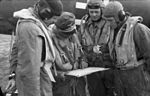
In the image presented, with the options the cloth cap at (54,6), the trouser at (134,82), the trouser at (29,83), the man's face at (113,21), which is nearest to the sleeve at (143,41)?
the trouser at (134,82)

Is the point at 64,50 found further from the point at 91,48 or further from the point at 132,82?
the point at 132,82

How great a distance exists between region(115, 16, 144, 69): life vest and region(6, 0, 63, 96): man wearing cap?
1.24 m

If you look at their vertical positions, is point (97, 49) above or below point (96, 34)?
below

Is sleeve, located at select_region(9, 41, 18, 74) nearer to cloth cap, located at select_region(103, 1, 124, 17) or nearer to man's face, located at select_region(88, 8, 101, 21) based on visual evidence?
cloth cap, located at select_region(103, 1, 124, 17)

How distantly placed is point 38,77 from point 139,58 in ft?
5.61

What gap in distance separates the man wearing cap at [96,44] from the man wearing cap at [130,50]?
0.27m

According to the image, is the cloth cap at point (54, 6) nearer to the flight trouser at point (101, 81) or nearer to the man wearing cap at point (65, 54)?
the man wearing cap at point (65, 54)

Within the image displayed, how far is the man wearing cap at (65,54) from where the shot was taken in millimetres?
3842

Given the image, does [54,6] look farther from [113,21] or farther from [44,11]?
→ [113,21]

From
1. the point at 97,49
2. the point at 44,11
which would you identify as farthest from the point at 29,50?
the point at 97,49

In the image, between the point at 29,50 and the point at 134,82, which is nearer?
the point at 29,50

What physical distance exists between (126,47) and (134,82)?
517 millimetres

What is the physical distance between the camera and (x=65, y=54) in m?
3.93

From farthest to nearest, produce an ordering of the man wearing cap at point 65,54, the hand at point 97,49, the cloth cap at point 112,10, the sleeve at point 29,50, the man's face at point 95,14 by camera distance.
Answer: the man's face at point 95,14, the hand at point 97,49, the cloth cap at point 112,10, the man wearing cap at point 65,54, the sleeve at point 29,50
